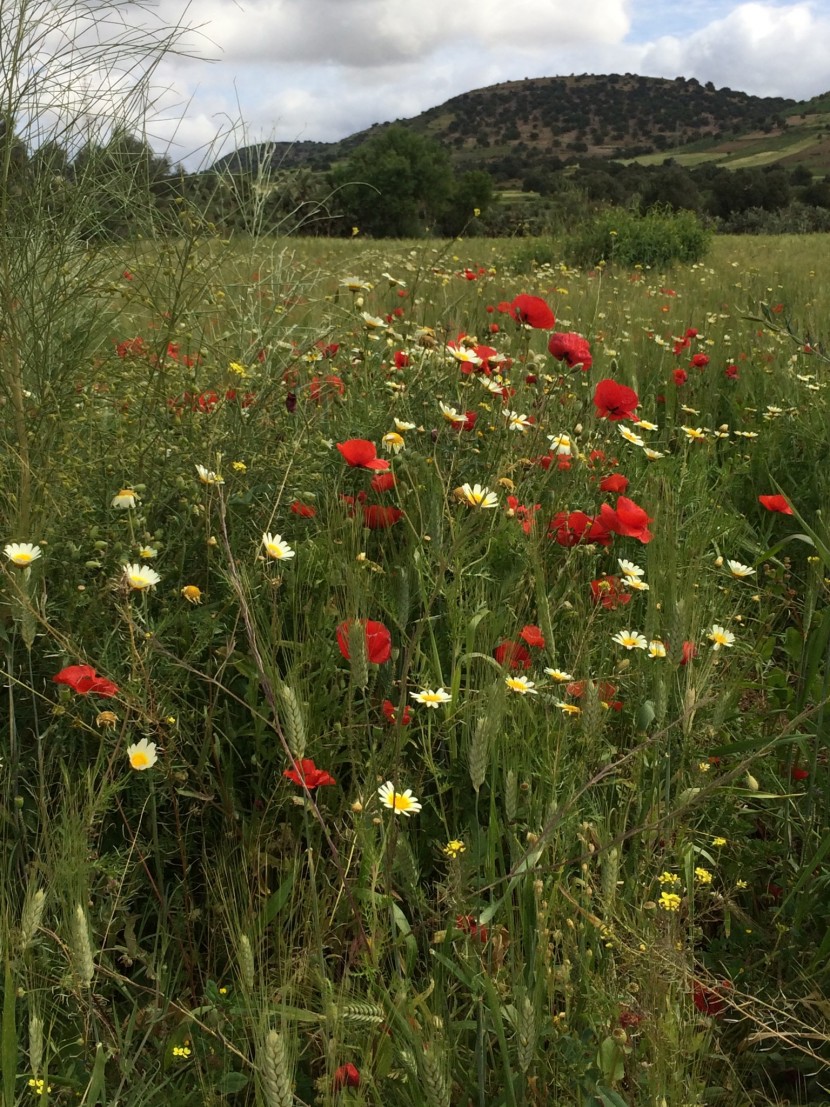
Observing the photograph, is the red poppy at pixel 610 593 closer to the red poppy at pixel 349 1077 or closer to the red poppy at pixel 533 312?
the red poppy at pixel 533 312

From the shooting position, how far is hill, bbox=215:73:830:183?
66.8 meters

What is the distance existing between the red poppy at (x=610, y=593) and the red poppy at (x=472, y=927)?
28.8 inches

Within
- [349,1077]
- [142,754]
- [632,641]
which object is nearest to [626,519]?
[632,641]

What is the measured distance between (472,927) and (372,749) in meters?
0.27

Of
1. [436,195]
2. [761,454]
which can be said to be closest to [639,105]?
[436,195]

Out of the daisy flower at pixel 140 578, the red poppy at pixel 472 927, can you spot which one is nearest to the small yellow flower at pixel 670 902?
the red poppy at pixel 472 927

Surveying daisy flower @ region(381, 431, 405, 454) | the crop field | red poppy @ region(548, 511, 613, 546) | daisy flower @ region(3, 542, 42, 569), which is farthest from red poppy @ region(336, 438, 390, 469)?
daisy flower @ region(3, 542, 42, 569)

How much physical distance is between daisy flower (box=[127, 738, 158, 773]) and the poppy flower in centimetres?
69

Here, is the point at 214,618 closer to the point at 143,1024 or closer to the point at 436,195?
the point at 143,1024

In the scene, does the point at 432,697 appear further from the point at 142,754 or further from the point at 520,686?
the point at 142,754

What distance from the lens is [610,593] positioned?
70.2 inches

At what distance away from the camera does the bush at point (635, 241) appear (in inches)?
377

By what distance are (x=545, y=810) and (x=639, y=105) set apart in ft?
357

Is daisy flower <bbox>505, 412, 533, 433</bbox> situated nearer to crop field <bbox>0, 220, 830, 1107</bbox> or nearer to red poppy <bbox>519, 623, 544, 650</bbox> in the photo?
crop field <bbox>0, 220, 830, 1107</bbox>
